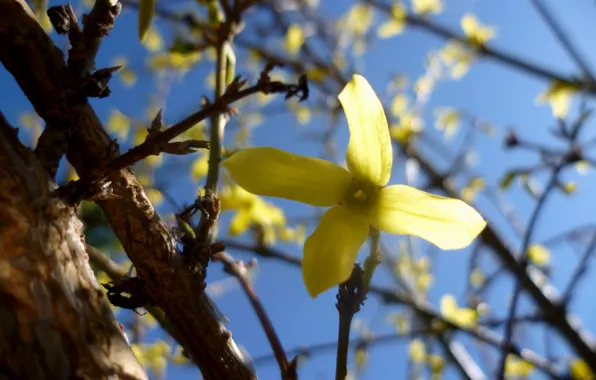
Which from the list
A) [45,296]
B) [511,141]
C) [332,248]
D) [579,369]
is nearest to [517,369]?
[579,369]

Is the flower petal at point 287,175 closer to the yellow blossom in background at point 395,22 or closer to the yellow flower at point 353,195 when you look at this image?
the yellow flower at point 353,195

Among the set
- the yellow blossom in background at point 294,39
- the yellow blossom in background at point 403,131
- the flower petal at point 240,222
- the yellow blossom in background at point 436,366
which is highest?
the yellow blossom in background at point 294,39

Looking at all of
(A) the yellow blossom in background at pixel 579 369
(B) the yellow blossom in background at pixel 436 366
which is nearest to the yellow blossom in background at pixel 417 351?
(B) the yellow blossom in background at pixel 436 366

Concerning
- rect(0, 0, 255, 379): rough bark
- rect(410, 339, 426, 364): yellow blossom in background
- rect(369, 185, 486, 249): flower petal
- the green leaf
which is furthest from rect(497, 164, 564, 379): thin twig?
rect(410, 339, 426, 364): yellow blossom in background

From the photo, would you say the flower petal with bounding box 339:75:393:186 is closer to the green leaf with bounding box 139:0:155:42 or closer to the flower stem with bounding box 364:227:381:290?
the flower stem with bounding box 364:227:381:290

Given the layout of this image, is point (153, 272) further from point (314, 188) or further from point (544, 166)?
point (544, 166)

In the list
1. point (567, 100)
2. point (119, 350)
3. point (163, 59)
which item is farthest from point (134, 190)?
point (163, 59)
